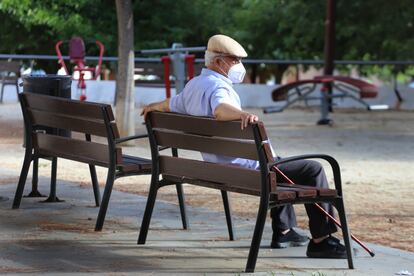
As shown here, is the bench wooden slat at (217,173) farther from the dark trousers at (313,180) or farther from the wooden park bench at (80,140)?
the wooden park bench at (80,140)

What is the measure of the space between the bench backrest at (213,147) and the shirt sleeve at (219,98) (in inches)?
4.8

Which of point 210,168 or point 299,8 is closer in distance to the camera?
point 210,168

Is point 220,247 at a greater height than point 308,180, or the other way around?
point 308,180

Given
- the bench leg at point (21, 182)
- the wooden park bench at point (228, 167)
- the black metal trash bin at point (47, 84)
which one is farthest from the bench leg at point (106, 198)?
the black metal trash bin at point (47, 84)

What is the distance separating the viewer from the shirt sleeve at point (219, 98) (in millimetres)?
6867

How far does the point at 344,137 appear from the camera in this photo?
57.2 feet

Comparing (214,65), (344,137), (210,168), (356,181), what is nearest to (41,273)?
(210,168)

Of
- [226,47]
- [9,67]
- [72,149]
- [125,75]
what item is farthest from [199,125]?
[9,67]

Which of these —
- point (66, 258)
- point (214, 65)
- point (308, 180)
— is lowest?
point (66, 258)

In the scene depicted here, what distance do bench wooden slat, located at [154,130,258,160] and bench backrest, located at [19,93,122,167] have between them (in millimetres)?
578

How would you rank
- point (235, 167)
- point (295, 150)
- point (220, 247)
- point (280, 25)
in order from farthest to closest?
point (280, 25), point (295, 150), point (220, 247), point (235, 167)

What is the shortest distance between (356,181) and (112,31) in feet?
65.1

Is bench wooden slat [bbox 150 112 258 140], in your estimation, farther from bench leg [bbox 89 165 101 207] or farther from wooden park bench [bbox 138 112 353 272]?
bench leg [bbox 89 165 101 207]

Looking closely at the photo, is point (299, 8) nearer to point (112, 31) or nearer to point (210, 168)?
point (112, 31)
